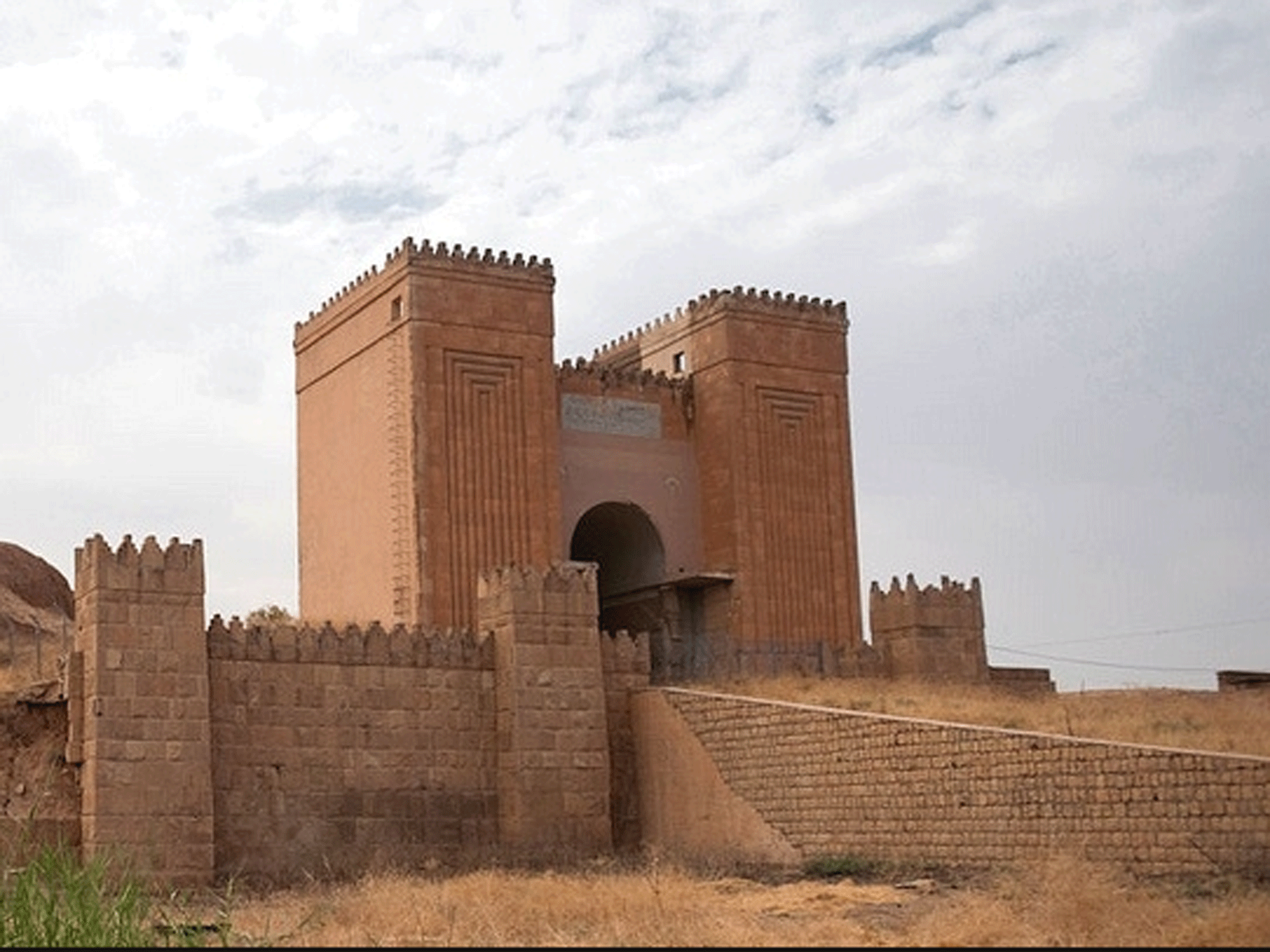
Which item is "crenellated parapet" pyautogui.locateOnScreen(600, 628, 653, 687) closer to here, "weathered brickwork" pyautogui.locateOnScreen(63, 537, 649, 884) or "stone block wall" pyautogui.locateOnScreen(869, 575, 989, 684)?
"weathered brickwork" pyautogui.locateOnScreen(63, 537, 649, 884)

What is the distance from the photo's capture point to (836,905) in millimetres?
16953

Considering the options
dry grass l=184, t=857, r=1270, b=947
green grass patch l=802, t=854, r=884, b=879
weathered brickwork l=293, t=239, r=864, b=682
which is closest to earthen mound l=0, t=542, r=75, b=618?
weathered brickwork l=293, t=239, r=864, b=682

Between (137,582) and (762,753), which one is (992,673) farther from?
(137,582)

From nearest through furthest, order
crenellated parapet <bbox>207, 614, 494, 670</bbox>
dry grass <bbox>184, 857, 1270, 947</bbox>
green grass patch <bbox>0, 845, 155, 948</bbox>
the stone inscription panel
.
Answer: green grass patch <bbox>0, 845, 155, 948</bbox>
dry grass <bbox>184, 857, 1270, 947</bbox>
crenellated parapet <bbox>207, 614, 494, 670</bbox>
the stone inscription panel

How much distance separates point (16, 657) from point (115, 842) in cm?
822

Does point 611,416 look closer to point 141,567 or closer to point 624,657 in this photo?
point 624,657

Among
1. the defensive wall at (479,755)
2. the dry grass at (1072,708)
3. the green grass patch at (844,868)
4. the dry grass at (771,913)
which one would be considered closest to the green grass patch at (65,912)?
the dry grass at (771,913)

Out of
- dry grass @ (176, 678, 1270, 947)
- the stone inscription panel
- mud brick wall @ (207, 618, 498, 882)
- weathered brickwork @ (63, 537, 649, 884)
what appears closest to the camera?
dry grass @ (176, 678, 1270, 947)

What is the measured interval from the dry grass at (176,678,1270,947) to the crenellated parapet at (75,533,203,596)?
12.9 feet

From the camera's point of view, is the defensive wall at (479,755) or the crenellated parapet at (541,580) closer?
the defensive wall at (479,755)

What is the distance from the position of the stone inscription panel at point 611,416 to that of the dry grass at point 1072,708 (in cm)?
837

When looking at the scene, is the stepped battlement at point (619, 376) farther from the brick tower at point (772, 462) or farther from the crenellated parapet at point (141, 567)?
the crenellated parapet at point (141, 567)

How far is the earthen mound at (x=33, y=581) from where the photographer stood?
34.8 m

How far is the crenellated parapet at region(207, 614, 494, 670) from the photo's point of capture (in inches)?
909
